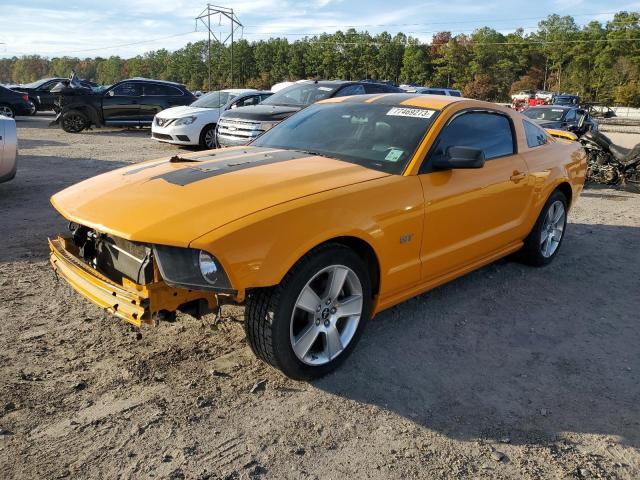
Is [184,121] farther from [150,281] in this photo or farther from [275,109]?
[150,281]

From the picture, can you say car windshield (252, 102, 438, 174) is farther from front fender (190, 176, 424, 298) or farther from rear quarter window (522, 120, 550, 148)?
rear quarter window (522, 120, 550, 148)

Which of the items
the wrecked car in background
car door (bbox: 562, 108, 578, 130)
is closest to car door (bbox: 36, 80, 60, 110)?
car door (bbox: 562, 108, 578, 130)

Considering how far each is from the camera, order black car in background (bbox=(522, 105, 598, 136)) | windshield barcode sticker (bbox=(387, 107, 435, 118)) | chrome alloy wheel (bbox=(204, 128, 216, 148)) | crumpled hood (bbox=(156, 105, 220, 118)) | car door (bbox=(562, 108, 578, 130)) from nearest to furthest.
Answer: windshield barcode sticker (bbox=(387, 107, 435, 118)), crumpled hood (bbox=(156, 105, 220, 118)), chrome alloy wheel (bbox=(204, 128, 216, 148)), black car in background (bbox=(522, 105, 598, 136)), car door (bbox=(562, 108, 578, 130))

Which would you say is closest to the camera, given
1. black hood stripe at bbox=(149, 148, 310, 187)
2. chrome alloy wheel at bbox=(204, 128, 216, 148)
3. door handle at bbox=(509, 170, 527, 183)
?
black hood stripe at bbox=(149, 148, 310, 187)

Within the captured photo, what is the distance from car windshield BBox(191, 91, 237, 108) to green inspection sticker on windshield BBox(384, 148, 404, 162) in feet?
35.7

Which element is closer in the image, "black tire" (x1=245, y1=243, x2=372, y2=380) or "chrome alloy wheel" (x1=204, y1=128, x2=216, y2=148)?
"black tire" (x1=245, y1=243, x2=372, y2=380)

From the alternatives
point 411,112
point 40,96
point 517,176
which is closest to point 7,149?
point 411,112

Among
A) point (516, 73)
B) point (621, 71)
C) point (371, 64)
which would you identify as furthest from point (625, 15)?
point (371, 64)

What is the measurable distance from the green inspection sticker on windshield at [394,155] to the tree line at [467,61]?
62.0 meters

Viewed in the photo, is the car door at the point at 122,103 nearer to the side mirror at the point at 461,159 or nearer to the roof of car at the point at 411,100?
the roof of car at the point at 411,100

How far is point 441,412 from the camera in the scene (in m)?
2.94

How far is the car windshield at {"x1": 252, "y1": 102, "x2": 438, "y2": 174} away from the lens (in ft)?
12.2

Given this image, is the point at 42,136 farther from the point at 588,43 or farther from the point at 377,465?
the point at 588,43

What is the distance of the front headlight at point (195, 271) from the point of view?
264cm
